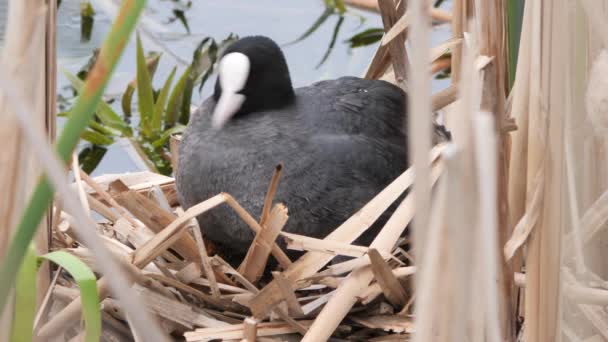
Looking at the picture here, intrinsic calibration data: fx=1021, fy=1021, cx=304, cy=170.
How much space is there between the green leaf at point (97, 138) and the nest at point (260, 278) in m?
0.65

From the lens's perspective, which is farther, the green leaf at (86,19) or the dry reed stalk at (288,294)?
the green leaf at (86,19)

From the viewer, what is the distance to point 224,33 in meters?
2.19

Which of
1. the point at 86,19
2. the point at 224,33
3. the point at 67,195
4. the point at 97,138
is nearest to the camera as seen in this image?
the point at 67,195

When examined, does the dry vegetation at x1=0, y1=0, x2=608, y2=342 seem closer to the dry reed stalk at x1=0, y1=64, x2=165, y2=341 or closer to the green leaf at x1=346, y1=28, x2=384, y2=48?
the dry reed stalk at x1=0, y1=64, x2=165, y2=341

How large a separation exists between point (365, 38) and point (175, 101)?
506 mm

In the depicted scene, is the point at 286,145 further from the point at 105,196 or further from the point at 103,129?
the point at 103,129

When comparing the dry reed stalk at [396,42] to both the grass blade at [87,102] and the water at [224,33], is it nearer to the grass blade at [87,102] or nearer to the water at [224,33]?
the water at [224,33]

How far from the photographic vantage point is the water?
2.11 m

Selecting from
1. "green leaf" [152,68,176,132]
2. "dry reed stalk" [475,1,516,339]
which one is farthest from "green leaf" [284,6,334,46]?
"dry reed stalk" [475,1,516,339]

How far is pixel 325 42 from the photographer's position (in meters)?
2.25

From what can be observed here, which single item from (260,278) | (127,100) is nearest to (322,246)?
(260,278)

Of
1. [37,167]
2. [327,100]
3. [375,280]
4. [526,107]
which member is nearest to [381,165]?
[327,100]

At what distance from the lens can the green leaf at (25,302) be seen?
29.1 inches

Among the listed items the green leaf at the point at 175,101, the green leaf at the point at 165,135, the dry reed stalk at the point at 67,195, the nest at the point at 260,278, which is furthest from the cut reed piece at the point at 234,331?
the green leaf at the point at 175,101
